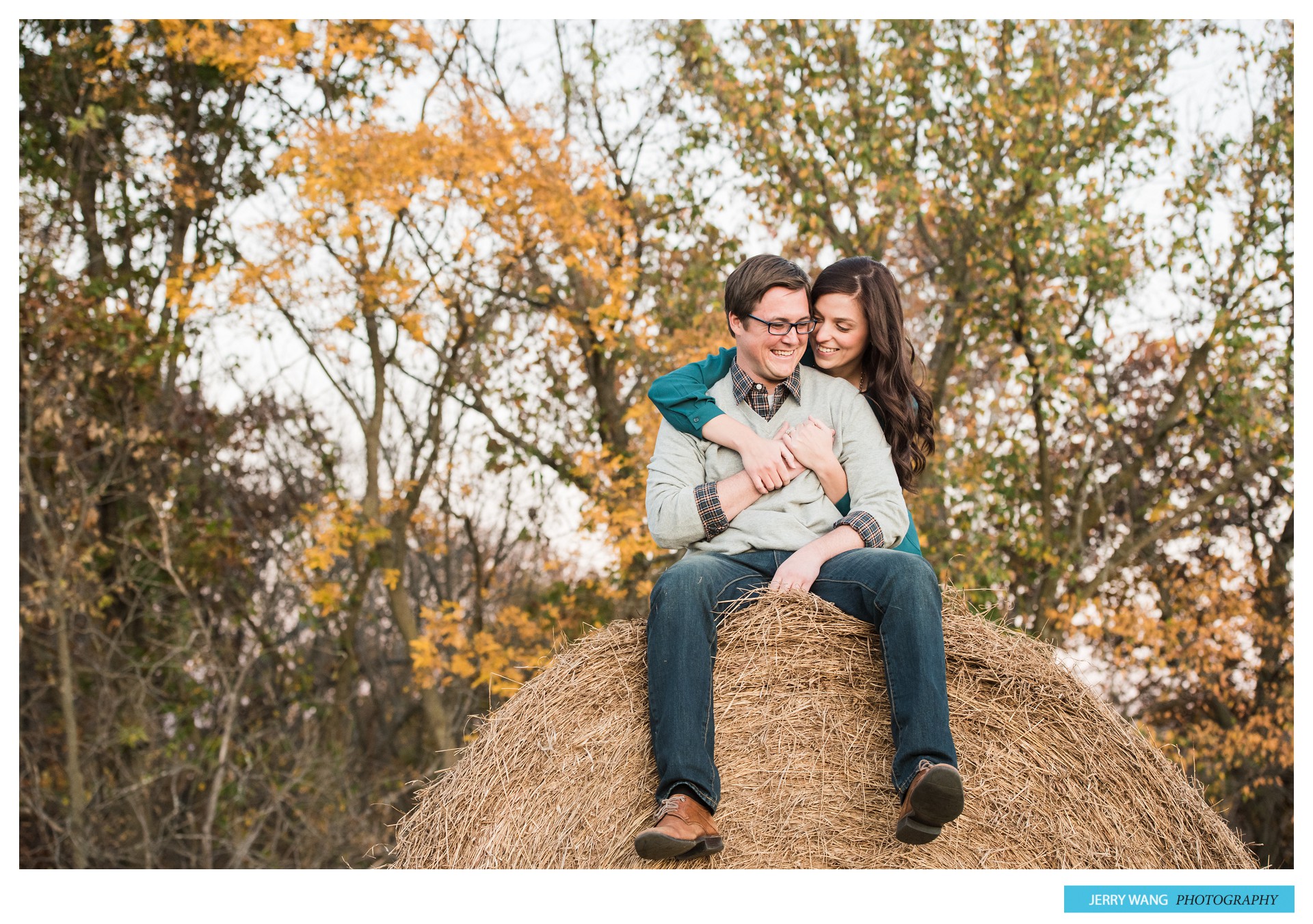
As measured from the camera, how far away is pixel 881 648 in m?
2.49

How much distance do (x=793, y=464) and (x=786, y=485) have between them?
0.17ft

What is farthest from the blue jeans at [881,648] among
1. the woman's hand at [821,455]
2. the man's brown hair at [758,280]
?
the man's brown hair at [758,280]

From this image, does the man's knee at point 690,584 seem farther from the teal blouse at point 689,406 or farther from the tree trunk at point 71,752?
the tree trunk at point 71,752

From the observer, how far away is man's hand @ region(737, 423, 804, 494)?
256 centimetres

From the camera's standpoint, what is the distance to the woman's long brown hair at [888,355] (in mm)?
2775

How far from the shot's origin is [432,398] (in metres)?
7.77

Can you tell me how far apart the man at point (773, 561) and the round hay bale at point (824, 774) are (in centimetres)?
13

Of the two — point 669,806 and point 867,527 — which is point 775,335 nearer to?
point 867,527

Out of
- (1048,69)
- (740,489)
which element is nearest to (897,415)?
(740,489)

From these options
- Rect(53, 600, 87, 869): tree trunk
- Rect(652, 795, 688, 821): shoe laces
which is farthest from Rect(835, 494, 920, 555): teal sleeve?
Rect(53, 600, 87, 869): tree trunk

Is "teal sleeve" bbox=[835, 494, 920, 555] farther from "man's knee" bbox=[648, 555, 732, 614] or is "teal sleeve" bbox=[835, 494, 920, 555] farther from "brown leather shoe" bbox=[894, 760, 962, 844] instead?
"brown leather shoe" bbox=[894, 760, 962, 844]

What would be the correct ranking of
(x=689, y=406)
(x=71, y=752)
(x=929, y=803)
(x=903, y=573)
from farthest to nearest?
(x=71, y=752) < (x=689, y=406) < (x=903, y=573) < (x=929, y=803)
